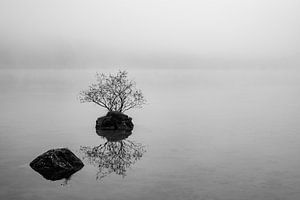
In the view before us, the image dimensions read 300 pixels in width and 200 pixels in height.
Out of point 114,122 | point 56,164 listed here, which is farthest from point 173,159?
point 114,122

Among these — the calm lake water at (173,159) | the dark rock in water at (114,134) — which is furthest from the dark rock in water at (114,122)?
the calm lake water at (173,159)

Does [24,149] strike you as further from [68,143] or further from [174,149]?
[174,149]

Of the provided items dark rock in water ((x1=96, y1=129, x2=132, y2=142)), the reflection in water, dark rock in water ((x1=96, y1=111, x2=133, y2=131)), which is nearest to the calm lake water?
the reflection in water

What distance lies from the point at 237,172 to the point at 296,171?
8.76 meters

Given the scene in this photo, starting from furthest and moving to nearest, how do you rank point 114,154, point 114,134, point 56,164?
point 114,134
point 114,154
point 56,164

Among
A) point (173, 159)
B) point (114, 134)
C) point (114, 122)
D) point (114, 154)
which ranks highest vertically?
point (114, 122)

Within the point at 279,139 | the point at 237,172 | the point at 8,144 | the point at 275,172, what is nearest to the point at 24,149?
the point at 8,144

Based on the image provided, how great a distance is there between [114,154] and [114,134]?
584 inches

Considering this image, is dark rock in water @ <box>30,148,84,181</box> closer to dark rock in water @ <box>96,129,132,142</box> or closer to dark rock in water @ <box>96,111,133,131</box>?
dark rock in water @ <box>96,129,132,142</box>

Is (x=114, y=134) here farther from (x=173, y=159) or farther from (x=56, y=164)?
(x=56, y=164)

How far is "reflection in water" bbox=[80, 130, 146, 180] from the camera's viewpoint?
178ft

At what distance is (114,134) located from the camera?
7738 centimetres

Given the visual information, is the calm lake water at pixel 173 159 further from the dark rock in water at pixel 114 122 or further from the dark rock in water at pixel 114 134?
the dark rock in water at pixel 114 122

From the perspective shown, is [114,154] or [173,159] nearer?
[173,159]
